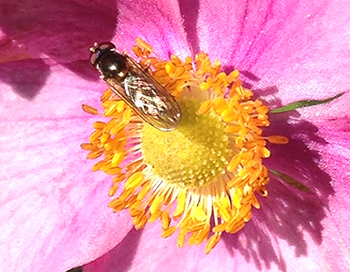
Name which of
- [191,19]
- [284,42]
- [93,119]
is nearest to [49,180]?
[93,119]

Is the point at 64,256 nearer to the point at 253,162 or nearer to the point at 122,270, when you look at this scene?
the point at 122,270

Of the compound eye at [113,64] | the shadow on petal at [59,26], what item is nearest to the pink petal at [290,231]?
the compound eye at [113,64]

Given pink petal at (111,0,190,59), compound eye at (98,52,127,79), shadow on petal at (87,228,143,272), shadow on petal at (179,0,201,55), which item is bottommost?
shadow on petal at (87,228,143,272)

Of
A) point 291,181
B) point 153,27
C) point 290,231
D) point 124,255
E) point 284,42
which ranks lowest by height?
point 124,255

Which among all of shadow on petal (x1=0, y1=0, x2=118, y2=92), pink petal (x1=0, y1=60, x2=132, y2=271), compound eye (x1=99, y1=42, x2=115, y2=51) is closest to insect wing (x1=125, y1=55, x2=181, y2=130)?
compound eye (x1=99, y1=42, x2=115, y2=51)

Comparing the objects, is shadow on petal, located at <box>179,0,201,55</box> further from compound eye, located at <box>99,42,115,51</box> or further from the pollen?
compound eye, located at <box>99,42,115,51</box>

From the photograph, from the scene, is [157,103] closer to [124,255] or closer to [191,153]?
[191,153]

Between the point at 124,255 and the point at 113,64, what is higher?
the point at 113,64
